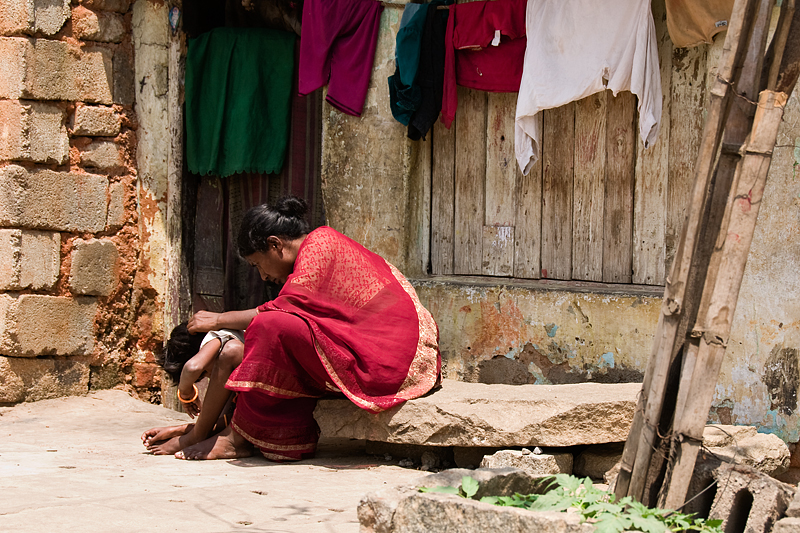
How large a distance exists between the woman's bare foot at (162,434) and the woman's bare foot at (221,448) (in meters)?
0.18

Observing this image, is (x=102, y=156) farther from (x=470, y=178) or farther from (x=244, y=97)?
(x=470, y=178)

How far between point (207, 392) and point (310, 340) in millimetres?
634

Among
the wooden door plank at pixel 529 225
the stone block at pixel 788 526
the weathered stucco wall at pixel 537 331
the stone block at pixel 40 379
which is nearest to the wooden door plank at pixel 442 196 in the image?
the weathered stucco wall at pixel 537 331

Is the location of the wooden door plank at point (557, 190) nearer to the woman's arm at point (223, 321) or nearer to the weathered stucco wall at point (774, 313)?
the weathered stucco wall at point (774, 313)

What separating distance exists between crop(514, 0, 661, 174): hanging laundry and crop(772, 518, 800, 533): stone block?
2.55 metres

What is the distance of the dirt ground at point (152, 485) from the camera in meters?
2.77

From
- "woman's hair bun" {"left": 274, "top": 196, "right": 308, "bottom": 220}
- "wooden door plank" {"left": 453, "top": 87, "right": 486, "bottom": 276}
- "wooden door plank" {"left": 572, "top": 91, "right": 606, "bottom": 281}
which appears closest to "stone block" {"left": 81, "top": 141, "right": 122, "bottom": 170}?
"woman's hair bun" {"left": 274, "top": 196, "right": 308, "bottom": 220}

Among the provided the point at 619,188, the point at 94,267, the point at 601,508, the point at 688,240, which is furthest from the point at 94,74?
the point at 601,508

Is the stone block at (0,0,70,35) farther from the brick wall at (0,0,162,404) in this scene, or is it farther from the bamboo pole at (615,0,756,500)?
the bamboo pole at (615,0,756,500)

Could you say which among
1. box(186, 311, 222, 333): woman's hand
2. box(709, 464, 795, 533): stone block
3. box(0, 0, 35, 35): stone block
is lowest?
box(709, 464, 795, 533): stone block

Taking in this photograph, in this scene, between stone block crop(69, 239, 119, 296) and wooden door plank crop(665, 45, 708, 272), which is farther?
stone block crop(69, 239, 119, 296)

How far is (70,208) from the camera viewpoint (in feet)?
18.1

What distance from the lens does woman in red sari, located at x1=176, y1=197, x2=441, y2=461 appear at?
3.79 metres

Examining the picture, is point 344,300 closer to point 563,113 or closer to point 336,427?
point 336,427
